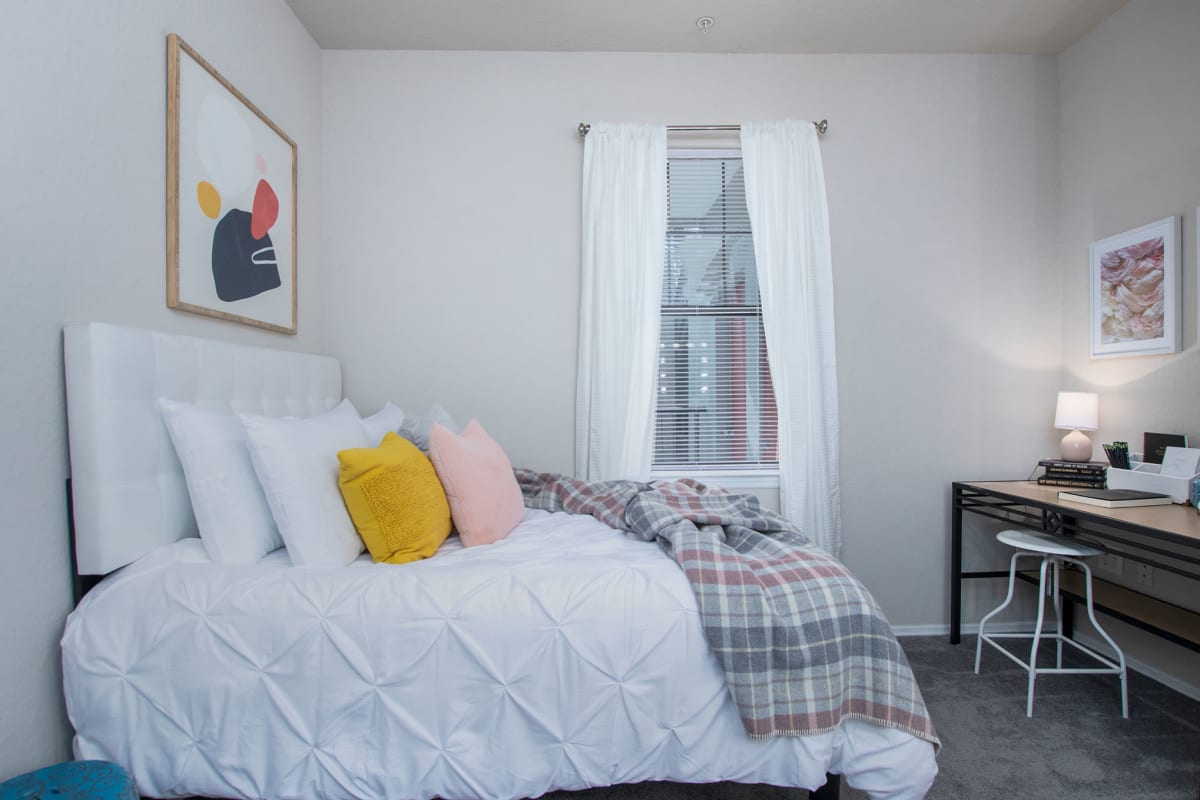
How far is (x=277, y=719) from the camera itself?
4.09 ft

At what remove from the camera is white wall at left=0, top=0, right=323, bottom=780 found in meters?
1.19

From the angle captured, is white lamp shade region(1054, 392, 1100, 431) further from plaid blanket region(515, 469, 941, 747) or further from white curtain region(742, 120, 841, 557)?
plaid blanket region(515, 469, 941, 747)

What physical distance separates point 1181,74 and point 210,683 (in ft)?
12.6

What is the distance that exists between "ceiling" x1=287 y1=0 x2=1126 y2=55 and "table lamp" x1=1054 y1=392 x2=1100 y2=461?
171 cm

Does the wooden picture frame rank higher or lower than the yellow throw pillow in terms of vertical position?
higher

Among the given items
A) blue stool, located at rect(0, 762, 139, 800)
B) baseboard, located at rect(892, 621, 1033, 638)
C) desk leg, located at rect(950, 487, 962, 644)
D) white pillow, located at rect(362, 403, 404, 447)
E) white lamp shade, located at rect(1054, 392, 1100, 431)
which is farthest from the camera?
baseboard, located at rect(892, 621, 1033, 638)

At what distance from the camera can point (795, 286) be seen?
264cm

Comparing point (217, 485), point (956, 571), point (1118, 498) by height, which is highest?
point (217, 485)

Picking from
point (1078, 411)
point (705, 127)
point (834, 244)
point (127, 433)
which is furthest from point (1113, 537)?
point (127, 433)

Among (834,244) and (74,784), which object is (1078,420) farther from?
(74,784)

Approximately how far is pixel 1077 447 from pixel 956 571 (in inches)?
30.2

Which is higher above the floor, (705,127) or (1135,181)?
(705,127)

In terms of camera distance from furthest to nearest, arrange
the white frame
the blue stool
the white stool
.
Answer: the white frame, the white stool, the blue stool

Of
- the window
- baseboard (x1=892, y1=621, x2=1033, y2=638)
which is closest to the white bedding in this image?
the window
